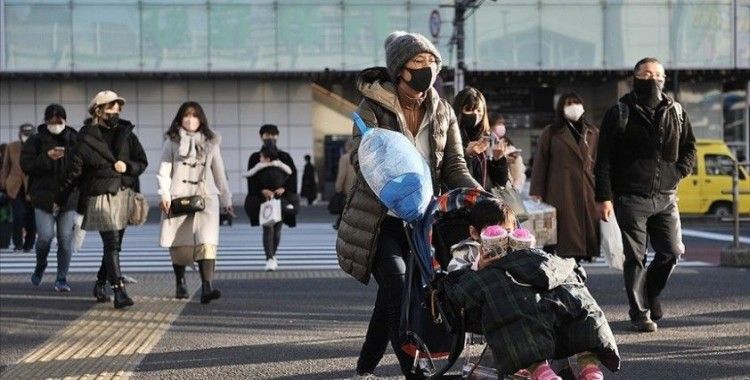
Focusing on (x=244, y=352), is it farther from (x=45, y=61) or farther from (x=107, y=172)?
(x=45, y=61)

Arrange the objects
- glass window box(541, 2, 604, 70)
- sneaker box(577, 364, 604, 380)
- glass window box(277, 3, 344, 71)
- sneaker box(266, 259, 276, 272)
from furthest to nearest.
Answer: glass window box(541, 2, 604, 70), glass window box(277, 3, 344, 71), sneaker box(266, 259, 276, 272), sneaker box(577, 364, 604, 380)

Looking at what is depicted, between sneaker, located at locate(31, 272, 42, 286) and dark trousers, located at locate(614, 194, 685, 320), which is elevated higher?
dark trousers, located at locate(614, 194, 685, 320)

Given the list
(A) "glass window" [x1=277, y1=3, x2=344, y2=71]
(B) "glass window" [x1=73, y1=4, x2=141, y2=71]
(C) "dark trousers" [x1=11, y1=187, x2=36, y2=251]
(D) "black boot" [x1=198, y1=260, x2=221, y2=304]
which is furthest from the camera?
(A) "glass window" [x1=277, y1=3, x2=344, y2=71]

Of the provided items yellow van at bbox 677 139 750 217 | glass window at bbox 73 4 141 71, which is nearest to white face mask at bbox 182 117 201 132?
yellow van at bbox 677 139 750 217

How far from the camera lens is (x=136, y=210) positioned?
36.2 ft

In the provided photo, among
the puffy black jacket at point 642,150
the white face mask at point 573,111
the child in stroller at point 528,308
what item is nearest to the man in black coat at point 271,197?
the white face mask at point 573,111

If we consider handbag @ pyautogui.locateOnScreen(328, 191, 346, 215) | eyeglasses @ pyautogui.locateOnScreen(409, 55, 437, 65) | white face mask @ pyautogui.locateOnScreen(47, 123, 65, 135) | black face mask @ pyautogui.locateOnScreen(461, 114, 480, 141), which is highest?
eyeglasses @ pyautogui.locateOnScreen(409, 55, 437, 65)

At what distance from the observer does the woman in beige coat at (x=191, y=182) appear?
1080cm

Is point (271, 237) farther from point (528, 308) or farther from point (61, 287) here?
point (528, 308)

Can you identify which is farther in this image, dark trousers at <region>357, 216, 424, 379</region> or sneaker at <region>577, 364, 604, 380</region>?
dark trousers at <region>357, 216, 424, 379</region>

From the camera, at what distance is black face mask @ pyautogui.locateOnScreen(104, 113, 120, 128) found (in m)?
10.9

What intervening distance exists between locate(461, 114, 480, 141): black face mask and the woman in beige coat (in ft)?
10.0

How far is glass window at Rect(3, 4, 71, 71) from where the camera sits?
1451 inches

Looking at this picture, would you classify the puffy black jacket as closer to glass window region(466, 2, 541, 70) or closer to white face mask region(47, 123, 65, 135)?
white face mask region(47, 123, 65, 135)
